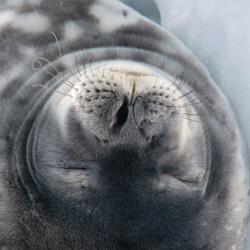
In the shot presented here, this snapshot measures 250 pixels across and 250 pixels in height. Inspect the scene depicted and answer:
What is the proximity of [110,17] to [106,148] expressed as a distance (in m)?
0.90

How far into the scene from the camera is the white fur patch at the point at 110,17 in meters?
2.52

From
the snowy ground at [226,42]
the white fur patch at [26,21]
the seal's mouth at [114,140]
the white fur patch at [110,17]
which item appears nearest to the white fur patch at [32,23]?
the white fur patch at [26,21]

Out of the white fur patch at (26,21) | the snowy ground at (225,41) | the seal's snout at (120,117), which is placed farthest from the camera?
the snowy ground at (225,41)

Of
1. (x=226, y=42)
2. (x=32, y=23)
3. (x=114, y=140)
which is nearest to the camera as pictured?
(x=114, y=140)

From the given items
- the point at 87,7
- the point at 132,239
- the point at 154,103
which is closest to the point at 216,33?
the point at 87,7

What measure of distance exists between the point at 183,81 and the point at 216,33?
56 centimetres

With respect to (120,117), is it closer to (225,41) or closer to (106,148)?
(106,148)

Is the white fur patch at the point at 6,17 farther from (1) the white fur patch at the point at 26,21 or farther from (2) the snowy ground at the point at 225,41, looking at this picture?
(2) the snowy ground at the point at 225,41

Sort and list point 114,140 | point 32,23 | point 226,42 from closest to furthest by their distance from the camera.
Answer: point 114,140 < point 32,23 < point 226,42

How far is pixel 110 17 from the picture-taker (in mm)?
2543

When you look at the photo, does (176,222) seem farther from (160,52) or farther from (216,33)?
(216,33)

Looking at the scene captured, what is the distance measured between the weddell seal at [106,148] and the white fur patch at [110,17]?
31 millimetres

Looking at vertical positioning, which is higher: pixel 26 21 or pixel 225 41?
pixel 225 41

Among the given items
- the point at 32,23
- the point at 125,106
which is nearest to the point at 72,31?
the point at 32,23
